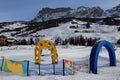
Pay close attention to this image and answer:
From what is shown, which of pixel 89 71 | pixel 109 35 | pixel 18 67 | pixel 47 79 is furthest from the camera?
pixel 109 35

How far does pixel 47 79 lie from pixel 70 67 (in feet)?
13.3

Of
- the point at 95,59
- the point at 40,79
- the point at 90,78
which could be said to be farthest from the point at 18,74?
the point at 95,59

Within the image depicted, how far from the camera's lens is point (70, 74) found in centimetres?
2511

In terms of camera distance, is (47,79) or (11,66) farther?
(11,66)

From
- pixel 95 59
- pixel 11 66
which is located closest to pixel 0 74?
pixel 11 66

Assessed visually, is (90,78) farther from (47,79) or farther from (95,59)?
(95,59)

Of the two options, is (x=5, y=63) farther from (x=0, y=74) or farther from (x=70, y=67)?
(x=70, y=67)

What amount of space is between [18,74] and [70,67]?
4052mm

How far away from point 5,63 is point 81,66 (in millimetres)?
6695

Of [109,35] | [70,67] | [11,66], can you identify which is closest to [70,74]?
[70,67]

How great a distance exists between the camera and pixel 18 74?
2417cm

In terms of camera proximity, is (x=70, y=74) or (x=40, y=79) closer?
(x=40, y=79)

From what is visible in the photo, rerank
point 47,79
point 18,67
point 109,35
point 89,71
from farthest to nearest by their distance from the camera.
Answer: point 109,35
point 89,71
point 18,67
point 47,79

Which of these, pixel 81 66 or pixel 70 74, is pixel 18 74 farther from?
pixel 81 66
